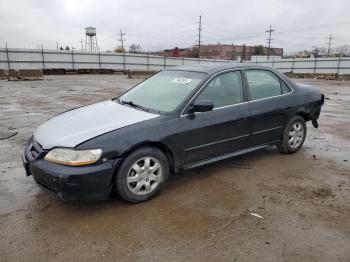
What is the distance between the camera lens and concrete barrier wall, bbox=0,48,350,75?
31.6m

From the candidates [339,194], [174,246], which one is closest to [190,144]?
[174,246]

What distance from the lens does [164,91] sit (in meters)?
4.30

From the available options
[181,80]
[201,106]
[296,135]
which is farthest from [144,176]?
[296,135]

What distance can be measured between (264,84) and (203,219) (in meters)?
2.62

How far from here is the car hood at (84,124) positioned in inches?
129

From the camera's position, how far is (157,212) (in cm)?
335

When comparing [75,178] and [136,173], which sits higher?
[75,178]

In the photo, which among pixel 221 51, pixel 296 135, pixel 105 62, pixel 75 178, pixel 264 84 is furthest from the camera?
pixel 221 51

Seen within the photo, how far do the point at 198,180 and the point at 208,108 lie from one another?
1041 mm

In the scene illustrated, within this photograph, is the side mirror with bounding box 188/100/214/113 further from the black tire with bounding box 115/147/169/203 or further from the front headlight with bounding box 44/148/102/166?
the front headlight with bounding box 44/148/102/166

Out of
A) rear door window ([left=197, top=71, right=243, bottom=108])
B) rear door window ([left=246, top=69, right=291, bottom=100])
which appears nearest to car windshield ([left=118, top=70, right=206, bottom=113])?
rear door window ([left=197, top=71, right=243, bottom=108])

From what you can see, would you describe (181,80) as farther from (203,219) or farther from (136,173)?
(203,219)

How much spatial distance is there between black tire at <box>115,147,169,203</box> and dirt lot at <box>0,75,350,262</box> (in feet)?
0.36

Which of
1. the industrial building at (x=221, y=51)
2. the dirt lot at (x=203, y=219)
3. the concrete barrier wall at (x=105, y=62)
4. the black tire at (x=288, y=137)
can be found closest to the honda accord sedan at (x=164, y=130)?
the black tire at (x=288, y=137)
